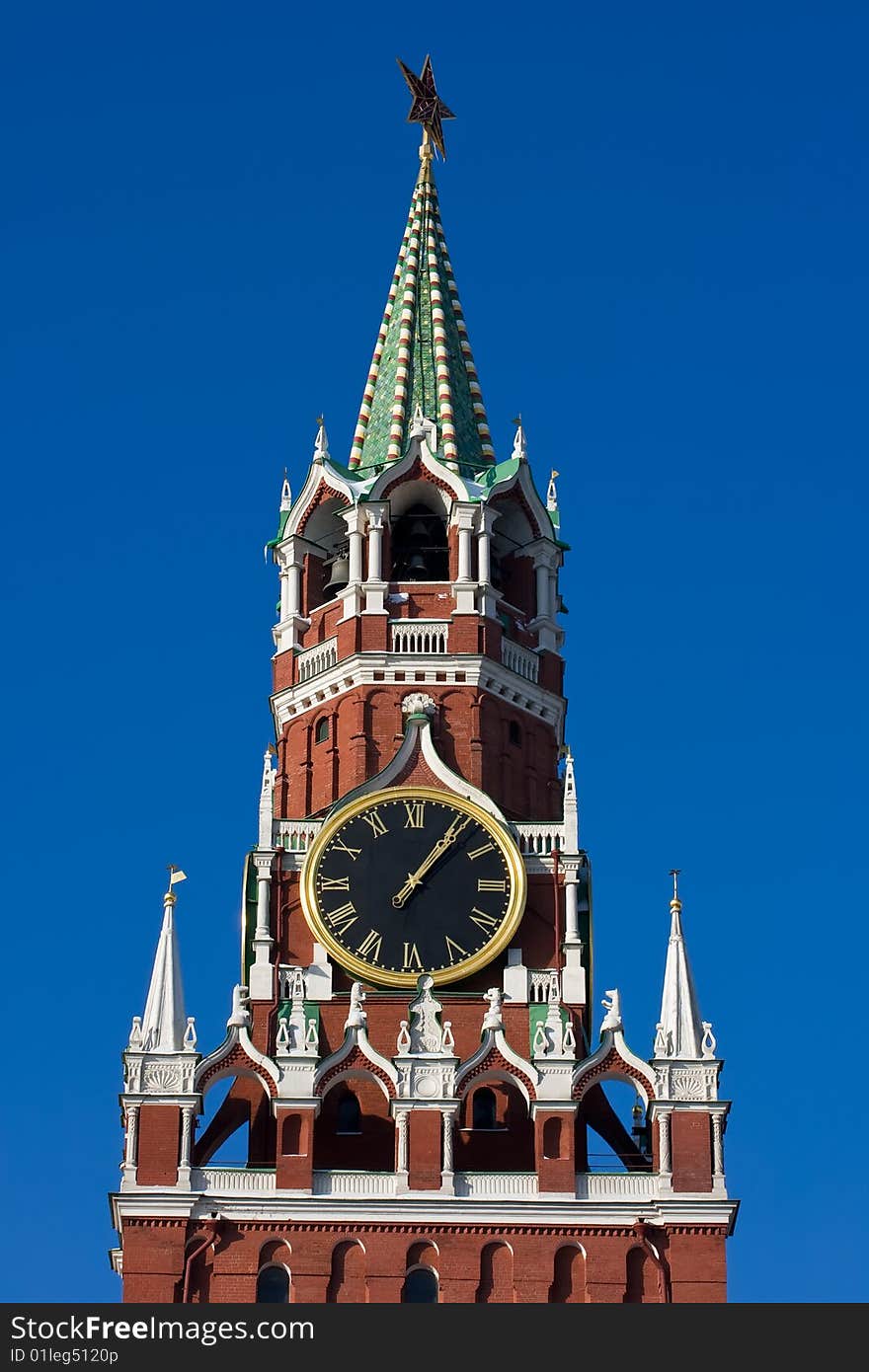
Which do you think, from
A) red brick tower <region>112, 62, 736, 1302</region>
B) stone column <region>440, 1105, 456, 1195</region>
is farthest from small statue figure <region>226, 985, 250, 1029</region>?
stone column <region>440, 1105, 456, 1195</region>

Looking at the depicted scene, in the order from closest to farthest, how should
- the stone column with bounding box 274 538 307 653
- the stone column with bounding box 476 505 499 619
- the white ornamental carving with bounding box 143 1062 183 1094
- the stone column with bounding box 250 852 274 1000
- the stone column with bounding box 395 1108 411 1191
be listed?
the stone column with bounding box 395 1108 411 1191
the white ornamental carving with bounding box 143 1062 183 1094
the stone column with bounding box 250 852 274 1000
the stone column with bounding box 476 505 499 619
the stone column with bounding box 274 538 307 653

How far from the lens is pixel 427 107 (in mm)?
86562

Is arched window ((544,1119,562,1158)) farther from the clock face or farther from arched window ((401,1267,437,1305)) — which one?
the clock face

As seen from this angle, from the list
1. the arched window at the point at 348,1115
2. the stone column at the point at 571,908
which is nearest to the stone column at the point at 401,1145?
the arched window at the point at 348,1115

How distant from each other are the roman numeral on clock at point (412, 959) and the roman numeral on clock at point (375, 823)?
2.35m

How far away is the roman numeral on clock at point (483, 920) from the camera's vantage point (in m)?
71.7

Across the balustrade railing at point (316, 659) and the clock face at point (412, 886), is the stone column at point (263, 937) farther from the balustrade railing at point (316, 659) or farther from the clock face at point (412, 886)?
the balustrade railing at point (316, 659)

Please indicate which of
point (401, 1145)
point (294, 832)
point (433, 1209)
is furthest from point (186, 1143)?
point (294, 832)

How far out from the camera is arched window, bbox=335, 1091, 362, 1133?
2756 inches

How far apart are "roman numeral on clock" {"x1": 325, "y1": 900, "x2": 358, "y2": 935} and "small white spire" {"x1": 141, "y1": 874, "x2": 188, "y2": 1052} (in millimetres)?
3016

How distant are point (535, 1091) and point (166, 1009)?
6606mm

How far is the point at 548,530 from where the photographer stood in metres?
79.2

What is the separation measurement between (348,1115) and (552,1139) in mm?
3979

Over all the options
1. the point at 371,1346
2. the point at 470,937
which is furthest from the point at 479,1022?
the point at 371,1346
